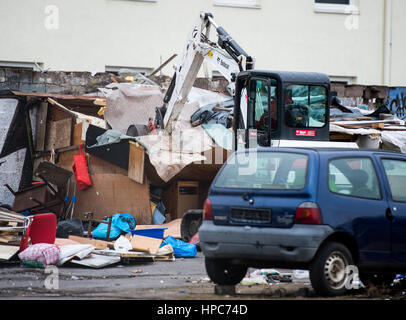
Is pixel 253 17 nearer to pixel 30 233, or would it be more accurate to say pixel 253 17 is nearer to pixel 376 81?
pixel 376 81

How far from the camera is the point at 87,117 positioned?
16.9 metres

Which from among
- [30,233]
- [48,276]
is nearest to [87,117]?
[30,233]

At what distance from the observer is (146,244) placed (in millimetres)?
12102

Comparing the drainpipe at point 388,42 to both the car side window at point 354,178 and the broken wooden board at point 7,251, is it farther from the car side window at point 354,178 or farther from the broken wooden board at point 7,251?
the car side window at point 354,178

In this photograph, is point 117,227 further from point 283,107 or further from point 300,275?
point 300,275

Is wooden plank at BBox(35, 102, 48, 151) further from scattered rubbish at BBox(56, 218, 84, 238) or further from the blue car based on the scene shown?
the blue car

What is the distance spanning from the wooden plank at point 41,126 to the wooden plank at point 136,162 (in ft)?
8.99

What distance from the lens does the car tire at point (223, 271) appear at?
8.33m

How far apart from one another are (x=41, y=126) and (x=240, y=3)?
9583 mm

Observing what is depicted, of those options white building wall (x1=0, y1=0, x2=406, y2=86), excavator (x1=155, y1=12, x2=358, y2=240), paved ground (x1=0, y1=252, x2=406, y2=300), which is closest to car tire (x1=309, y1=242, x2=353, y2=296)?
paved ground (x1=0, y1=252, x2=406, y2=300)

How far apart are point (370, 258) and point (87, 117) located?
10160 millimetres

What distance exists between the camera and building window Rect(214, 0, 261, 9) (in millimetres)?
23922

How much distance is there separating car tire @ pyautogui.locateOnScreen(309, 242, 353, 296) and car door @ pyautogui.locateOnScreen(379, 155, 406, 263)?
2.24ft

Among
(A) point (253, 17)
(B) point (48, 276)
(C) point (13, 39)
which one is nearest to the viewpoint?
(B) point (48, 276)
